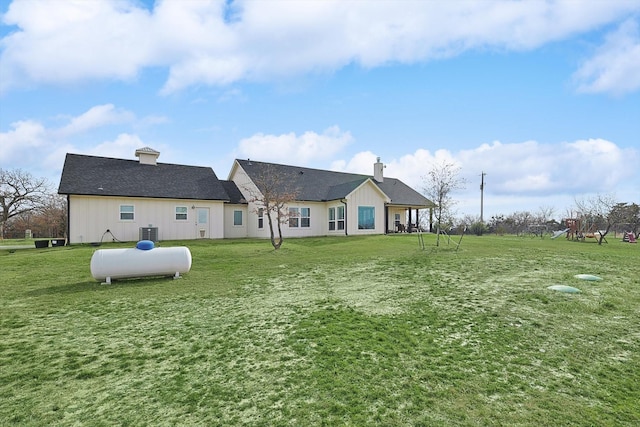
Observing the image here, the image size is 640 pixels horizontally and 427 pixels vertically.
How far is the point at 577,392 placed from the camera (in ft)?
12.0

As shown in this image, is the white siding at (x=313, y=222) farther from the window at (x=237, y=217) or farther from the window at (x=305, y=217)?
the window at (x=237, y=217)

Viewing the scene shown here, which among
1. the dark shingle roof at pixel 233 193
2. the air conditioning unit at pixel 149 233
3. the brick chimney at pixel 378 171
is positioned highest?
the brick chimney at pixel 378 171

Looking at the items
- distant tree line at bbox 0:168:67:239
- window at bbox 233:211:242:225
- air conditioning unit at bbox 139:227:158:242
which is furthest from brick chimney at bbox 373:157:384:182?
distant tree line at bbox 0:168:67:239

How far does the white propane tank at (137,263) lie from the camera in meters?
9.23

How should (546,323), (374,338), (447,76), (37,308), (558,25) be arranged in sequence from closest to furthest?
(374,338)
(546,323)
(37,308)
(558,25)
(447,76)

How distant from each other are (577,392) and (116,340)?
5844 mm

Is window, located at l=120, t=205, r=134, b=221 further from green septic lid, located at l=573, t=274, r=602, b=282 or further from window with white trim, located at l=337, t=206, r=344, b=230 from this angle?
green septic lid, located at l=573, t=274, r=602, b=282

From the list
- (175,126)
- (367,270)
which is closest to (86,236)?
(175,126)

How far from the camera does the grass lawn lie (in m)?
3.34

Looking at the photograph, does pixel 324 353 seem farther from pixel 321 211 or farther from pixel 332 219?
pixel 321 211

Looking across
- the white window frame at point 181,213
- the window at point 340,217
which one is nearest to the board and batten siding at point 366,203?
the window at point 340,217

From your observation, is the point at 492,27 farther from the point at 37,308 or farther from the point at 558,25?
the point at 37,308

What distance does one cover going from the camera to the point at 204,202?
22906 millimetres

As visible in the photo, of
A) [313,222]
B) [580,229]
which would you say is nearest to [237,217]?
[313,222]
